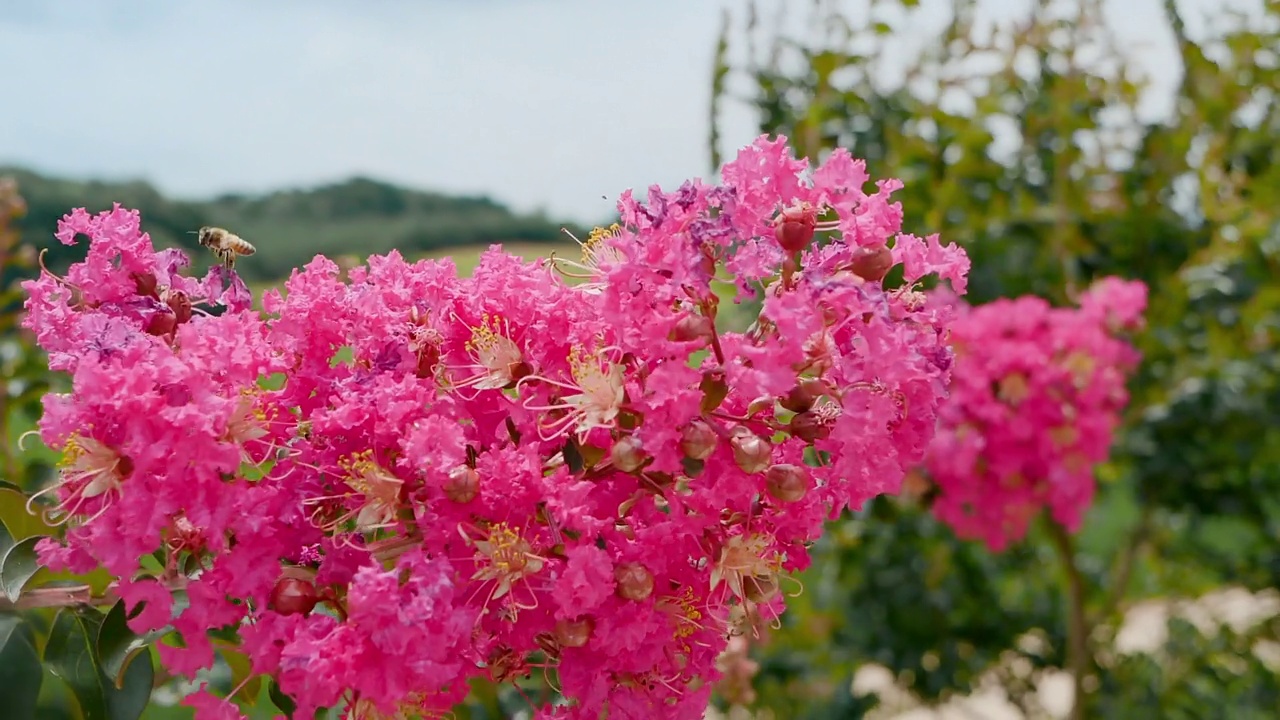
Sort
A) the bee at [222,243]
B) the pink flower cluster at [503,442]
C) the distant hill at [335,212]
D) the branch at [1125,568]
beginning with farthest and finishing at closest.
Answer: the distant hill at [335,212] → the branch at [1125,568] → the bee at [222,243] → the pink flower cluster at [503,442]

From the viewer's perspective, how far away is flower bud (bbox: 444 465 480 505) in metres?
0.71

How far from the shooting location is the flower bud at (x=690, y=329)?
2.43ft

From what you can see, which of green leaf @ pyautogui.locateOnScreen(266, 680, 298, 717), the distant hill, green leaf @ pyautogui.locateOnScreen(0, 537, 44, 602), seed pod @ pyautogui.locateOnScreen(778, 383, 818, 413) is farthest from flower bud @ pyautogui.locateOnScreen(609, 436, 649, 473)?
the distant hill

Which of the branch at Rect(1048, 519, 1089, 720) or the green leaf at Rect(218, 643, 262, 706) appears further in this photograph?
the branch at Rect(1048, 519, 1089, 720)

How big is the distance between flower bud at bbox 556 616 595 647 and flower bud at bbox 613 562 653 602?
0.04 m

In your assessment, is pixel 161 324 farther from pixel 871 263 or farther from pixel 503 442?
pixel 871 263

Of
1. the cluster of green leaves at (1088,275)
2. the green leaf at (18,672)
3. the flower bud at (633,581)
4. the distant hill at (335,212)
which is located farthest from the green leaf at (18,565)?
the distant hill at (335,212)

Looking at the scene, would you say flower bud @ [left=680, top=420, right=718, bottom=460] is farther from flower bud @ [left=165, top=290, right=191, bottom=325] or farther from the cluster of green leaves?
the cluster of green leaves

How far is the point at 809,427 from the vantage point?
78 cm

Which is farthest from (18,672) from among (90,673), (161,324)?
(161,324)

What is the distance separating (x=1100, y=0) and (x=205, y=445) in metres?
2.00

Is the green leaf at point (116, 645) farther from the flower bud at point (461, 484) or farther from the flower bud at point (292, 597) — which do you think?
the flower bud at point (461, 484)

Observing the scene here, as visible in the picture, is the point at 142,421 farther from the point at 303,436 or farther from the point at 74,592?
the point at 74,592

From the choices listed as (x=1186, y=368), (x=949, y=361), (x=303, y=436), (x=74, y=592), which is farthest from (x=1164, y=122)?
(x=74, y=592)
